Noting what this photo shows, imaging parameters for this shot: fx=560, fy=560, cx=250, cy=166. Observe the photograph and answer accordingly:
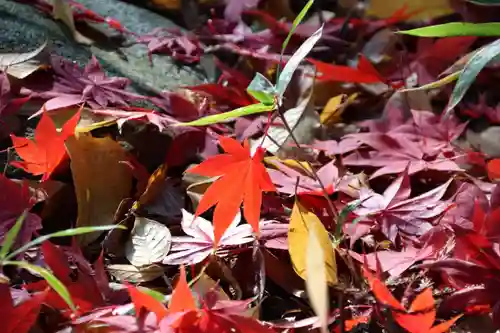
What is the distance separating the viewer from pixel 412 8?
35.9 inches

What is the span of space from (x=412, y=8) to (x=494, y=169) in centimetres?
41

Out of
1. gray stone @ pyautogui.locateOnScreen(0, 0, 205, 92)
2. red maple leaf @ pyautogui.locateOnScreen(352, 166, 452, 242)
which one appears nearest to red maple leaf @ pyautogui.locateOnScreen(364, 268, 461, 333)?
red maple leaf @ pyautogui.locateOnScreen(352, 166, 452, 242)

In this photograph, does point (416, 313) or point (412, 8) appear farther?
point (412, 8)

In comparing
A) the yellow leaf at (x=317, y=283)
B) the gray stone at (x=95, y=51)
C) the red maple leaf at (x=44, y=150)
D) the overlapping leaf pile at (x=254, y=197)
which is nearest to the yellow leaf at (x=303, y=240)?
the overlapping leaf pile at (x=254, y=197)

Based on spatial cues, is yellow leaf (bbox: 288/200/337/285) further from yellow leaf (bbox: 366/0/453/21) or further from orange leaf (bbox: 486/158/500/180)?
yellow leaf (bbox: 366/0/453/21)

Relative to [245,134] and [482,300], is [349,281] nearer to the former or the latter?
[482,300]

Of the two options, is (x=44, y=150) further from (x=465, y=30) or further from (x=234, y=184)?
(x=465, y=30)

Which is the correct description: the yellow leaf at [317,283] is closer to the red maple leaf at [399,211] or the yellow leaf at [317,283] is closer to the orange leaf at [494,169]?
the red maple leaf at [399,211]

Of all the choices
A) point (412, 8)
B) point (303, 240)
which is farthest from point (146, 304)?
point (412, 8)

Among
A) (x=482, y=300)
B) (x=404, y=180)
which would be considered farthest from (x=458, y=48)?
(x=482, y=300)

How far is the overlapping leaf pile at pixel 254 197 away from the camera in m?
0.42

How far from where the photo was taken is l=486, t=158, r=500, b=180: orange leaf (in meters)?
0.60

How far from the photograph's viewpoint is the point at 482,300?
1.43ft

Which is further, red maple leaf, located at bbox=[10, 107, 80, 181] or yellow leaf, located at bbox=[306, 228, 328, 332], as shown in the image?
red maple leaf, located at bbox=[10, 107, 80, 181]
